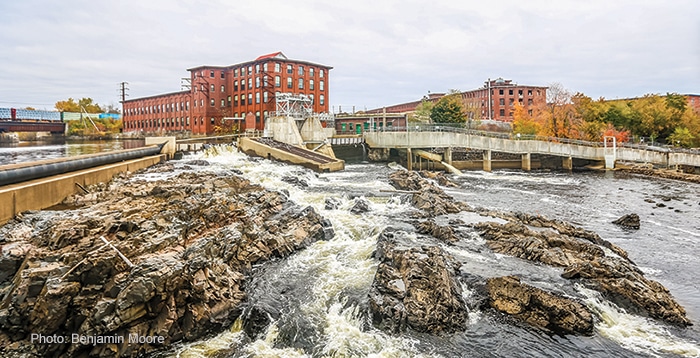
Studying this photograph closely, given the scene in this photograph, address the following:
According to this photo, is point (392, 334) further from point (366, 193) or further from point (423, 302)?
point (366, 193)

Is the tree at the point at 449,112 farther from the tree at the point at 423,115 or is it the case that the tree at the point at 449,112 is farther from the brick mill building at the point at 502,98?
the brick mill building at the point at 502,98

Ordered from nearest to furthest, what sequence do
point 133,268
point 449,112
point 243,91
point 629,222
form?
1. point 133,268
2. point 629,222
3. point 449,112
4. point 243,91

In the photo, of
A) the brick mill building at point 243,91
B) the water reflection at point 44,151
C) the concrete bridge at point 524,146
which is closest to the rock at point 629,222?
the concrete bridge at point 524,146

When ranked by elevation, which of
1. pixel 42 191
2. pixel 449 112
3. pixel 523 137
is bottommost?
pixel 42 191

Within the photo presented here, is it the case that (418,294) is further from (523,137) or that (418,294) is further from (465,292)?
(523,137)

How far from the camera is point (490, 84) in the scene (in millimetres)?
92000

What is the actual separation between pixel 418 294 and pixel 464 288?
1899 millimetres

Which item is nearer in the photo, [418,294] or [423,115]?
[418,294]

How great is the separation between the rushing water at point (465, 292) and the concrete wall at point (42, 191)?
10269mm

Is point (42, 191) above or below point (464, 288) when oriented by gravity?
above

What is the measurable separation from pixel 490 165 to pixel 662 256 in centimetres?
3025

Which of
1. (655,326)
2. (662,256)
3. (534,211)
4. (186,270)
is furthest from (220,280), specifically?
(534,211)

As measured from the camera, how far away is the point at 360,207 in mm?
20297

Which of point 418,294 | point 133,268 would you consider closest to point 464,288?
point 418,294
